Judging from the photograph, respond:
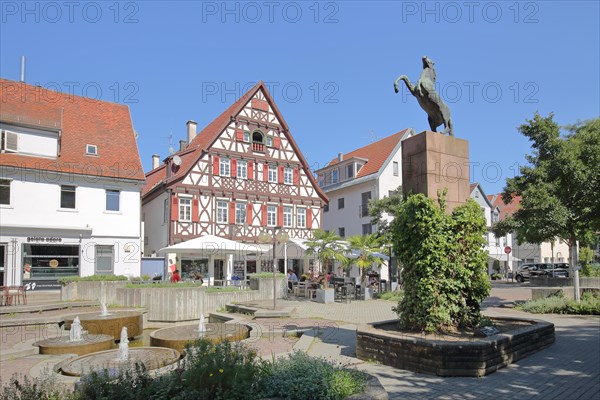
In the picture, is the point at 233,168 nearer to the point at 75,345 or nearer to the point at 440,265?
the point at 75,345

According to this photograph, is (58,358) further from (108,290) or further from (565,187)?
(565,187)

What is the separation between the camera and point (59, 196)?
24.3 meters

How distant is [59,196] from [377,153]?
26.9m

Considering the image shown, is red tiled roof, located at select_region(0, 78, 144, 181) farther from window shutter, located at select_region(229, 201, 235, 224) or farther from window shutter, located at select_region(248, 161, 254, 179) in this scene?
window shutter, located at select_region(248, 161, 254, 179)

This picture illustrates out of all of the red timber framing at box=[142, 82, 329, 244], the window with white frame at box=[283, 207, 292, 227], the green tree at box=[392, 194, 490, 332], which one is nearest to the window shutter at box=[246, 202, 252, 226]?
the red timber framing at box=[142, 82, 329, 244]

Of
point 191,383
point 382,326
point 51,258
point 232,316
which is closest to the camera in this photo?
point 191,383

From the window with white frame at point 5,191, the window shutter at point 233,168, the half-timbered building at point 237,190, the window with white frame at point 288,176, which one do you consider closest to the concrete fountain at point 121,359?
the window with white frame at point 5,191

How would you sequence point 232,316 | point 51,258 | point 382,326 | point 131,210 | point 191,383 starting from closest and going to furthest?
point 191,383, point 382,326, point 232,316, point 51,258, point 131,210

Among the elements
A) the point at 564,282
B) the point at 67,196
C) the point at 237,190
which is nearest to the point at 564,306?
the point at 564,282

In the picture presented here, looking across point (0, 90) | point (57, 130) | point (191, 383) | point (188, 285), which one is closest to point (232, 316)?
point (188, 285)

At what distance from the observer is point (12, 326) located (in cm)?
1453

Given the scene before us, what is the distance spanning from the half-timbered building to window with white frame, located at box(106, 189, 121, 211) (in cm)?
398

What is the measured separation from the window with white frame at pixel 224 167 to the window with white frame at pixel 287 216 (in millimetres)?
5074

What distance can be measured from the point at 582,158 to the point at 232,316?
14213 mm
